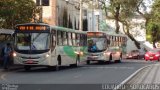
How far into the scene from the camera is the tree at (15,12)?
1566 inches

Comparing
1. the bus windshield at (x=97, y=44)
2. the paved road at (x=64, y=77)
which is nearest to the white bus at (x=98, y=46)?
the bus windshield at (x=97, y=44)

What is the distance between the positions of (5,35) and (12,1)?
375 centimetres

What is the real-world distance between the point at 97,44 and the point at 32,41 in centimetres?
1459

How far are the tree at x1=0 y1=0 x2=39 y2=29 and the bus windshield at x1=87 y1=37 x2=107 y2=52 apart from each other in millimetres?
5625

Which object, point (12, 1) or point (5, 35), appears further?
point (12, 1)

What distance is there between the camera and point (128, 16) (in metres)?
81.0

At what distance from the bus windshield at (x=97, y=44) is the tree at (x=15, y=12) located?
221 inches

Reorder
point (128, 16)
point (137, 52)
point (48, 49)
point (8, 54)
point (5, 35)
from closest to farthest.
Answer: point (48, 49) < point (8, 54) < point (5, 35) < point (137, 52) < point (128, 16)

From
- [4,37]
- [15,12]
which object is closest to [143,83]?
[4,37]

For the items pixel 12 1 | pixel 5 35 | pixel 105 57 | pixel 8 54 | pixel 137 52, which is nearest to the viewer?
pixel 8 54

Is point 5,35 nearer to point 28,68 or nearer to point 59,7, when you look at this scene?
point 28,68

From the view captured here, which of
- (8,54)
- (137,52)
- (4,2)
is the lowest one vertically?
(137,52)

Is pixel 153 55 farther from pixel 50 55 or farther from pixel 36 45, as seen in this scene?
pixel 36 45

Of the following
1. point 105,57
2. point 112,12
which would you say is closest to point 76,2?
point 112,12
